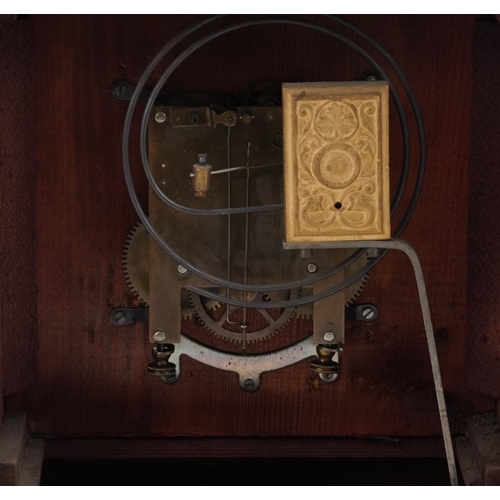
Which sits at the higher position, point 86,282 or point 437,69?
point 437,69

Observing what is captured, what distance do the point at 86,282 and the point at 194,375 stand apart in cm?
21

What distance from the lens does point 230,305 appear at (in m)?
1.55

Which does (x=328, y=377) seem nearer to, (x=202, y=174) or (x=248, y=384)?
(x=248, y=384)

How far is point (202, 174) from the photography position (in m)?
1.34

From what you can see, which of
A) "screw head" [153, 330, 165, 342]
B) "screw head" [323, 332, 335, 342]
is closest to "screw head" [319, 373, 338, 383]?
"screw head" [323, 332, 335, 342]

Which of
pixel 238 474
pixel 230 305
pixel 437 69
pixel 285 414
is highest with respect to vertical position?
pixel 437 69

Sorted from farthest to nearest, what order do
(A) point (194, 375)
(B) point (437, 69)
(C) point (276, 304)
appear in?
(A) point (194, 375) → (B) point (437, 69) → (C) point (276, 304)

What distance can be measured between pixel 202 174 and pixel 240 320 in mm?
303

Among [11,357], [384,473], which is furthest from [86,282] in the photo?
[384,473]

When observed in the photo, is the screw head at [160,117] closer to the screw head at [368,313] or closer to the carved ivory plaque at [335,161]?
the carved ivory plaque at [335,161]

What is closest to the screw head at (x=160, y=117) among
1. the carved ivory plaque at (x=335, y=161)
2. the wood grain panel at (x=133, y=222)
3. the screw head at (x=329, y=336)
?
the wood grain panel at (x=133, y=222)

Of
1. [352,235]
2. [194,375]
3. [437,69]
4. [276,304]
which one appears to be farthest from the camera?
[194,375]

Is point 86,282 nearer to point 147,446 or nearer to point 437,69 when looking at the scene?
point 147,446

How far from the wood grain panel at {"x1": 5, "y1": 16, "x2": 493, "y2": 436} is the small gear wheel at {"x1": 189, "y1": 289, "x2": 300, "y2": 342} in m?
0.08
